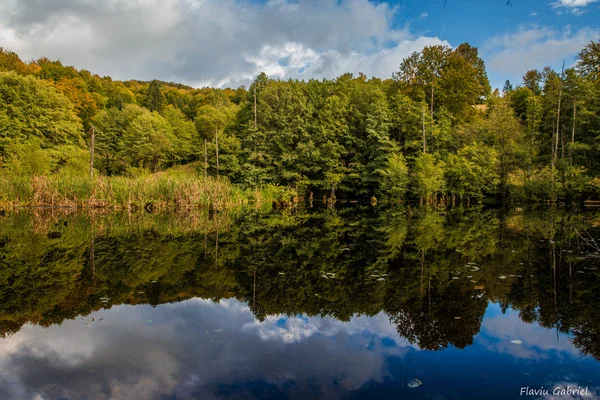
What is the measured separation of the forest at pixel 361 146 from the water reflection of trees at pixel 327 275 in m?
10.7

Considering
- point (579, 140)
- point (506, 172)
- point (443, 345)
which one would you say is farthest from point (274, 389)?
point (579, 140)

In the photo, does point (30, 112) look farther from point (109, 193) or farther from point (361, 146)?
point (361, 146)

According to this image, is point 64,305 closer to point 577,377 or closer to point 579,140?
point 577,377

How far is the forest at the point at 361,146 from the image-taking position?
23266mm

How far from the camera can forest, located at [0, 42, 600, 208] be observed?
76.3 ft

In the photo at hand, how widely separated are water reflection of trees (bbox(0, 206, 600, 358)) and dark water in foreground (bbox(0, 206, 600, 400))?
0.13 ft

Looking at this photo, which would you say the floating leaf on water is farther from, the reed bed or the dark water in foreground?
the reed bed

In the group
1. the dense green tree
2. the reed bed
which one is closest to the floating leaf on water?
the reed bed

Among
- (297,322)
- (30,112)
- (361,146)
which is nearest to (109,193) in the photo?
(297,322)

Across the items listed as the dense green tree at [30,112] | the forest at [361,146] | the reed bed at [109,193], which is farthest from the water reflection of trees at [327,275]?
the dense green tree at [30,112]

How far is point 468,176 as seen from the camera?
2820 centimetres

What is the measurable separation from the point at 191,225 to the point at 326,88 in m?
28.0

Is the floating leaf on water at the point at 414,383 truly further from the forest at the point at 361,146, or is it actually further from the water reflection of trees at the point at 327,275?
the forest at the point at 361,146

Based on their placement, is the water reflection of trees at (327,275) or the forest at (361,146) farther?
the forest at (361,146)
